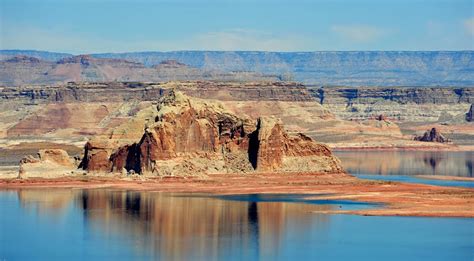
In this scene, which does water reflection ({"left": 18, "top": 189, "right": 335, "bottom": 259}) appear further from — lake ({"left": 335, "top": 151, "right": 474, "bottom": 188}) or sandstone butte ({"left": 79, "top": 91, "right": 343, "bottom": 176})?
lake ({"left": 335, "top": 151, "right": 474, "bottom": 188})

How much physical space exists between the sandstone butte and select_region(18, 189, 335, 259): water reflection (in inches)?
332

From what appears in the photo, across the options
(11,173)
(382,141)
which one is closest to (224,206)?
(11,173)

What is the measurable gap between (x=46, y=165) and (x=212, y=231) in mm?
35287

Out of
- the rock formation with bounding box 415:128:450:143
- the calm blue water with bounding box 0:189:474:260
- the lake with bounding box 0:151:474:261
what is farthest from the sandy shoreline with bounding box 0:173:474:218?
the rock formation with bounding box 415:128:450:143

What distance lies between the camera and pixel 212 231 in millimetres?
63688

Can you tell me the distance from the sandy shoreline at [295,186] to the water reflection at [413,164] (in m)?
17.3

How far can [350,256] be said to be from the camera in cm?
5597

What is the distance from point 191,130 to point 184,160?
244 cm

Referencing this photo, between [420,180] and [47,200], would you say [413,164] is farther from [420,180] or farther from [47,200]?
[47,200]

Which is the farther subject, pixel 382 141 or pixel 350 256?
pixel 382 141

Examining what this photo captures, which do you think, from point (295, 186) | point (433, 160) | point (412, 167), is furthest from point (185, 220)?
point (433, 160)

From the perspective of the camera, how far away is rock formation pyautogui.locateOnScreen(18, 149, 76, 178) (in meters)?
94.3

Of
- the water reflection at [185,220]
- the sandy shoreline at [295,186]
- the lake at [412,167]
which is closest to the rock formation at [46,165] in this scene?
the sandy shoreline at [295,186]

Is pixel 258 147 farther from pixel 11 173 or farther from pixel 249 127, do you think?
pixel 11 173
